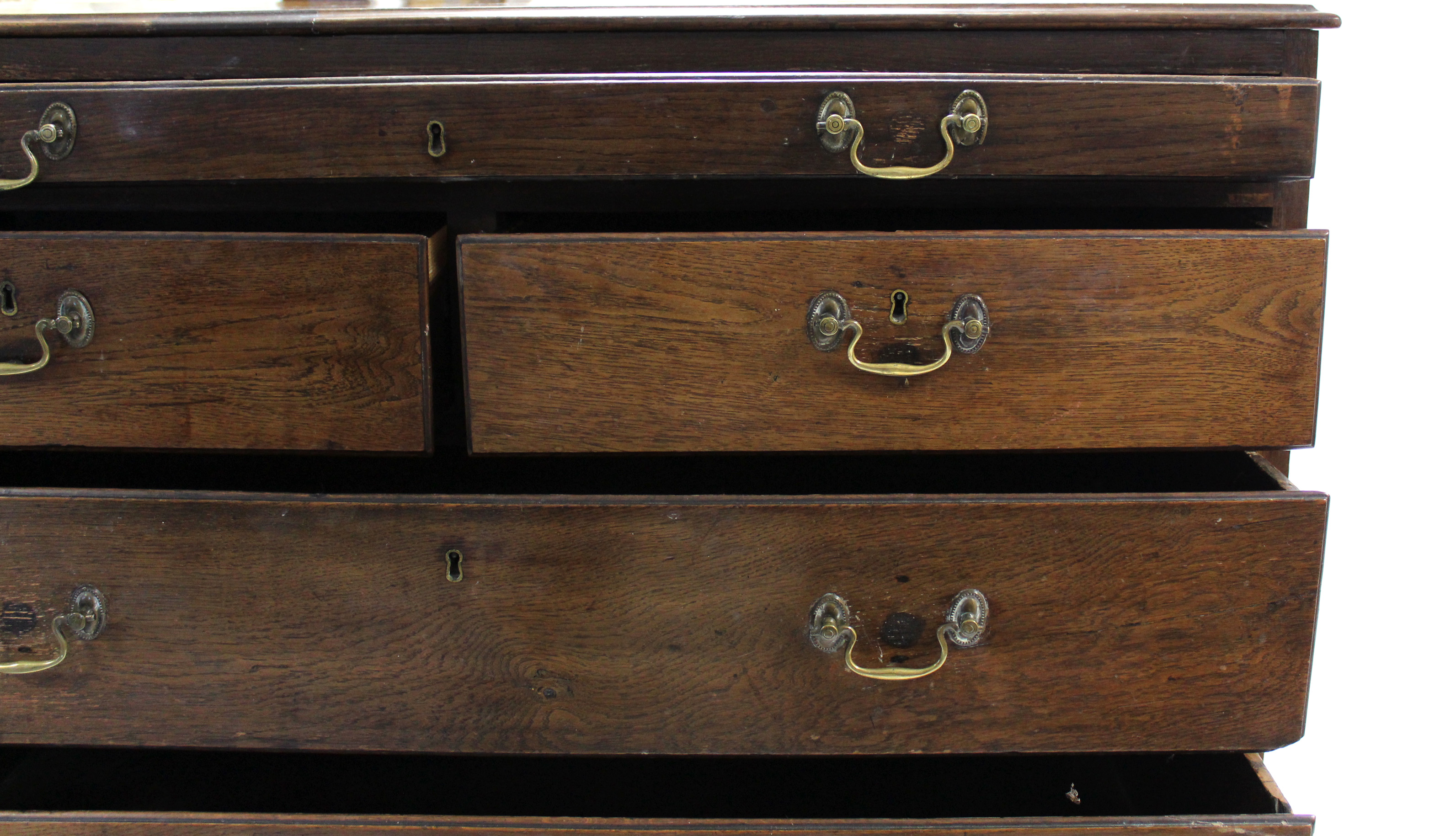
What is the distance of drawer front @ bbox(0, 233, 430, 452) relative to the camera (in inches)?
33.6

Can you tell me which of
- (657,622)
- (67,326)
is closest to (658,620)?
(657,622)

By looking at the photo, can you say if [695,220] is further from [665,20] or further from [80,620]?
[80,620]

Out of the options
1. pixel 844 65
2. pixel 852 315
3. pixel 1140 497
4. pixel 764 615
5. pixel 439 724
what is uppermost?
pixel 844 65

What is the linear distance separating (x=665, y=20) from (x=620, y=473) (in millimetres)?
466

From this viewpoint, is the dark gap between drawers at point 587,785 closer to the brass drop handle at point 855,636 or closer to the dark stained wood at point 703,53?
the brass drop handle at point 855,636

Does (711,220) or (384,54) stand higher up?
(384,54)

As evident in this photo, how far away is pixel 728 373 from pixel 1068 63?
0.35m

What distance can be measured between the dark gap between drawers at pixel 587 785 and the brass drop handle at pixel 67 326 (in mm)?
525

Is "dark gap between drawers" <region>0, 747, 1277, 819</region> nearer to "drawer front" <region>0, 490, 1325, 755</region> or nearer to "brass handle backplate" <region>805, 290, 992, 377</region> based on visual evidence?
"drawer front" <region>0, 490, 1325, 755</region>

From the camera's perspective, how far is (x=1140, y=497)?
2.93 feet

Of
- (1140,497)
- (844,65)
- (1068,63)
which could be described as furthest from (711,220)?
(1140,497)

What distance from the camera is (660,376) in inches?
34.1

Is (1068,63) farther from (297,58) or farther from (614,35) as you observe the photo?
(297,58)

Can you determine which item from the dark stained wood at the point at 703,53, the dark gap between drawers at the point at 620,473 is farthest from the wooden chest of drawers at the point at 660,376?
the dark gap between drawers at the point at 620,473
